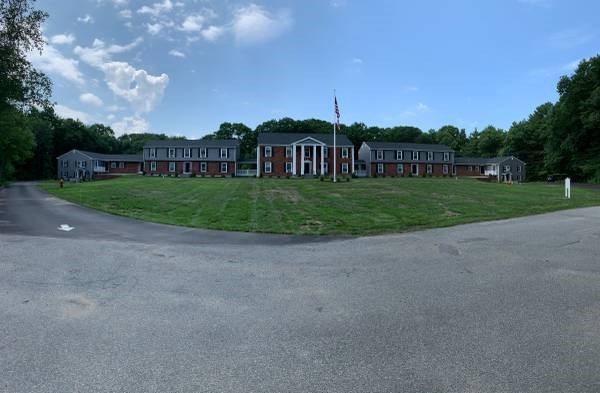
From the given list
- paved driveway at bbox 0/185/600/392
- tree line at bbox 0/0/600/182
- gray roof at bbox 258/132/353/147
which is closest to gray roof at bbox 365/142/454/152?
gray roof at bbox 258/132/353/147

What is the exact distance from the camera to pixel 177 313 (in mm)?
5027

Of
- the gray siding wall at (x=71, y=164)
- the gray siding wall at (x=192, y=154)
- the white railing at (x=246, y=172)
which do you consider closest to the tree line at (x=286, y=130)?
the gray siding wall at (x=71, y=164)

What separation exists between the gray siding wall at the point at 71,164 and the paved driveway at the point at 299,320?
8008 centimetres

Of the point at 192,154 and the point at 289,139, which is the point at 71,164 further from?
the point at 289,139

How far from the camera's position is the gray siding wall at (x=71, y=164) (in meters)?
79.9

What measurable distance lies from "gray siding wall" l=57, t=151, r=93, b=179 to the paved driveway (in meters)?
80.1

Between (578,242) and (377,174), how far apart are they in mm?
60723

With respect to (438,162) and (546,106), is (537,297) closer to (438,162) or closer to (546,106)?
(438,162)

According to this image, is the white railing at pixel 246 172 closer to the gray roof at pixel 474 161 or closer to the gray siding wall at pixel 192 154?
the gray siding wall at pixel 192 154

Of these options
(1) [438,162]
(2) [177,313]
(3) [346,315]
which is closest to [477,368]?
(3) [346,315]

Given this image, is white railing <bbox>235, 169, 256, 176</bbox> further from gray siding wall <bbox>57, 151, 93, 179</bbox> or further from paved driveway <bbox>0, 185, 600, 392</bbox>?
paved driveway <bbox>0, 185, 600, 392</bbox>

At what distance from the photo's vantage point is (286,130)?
338 ft

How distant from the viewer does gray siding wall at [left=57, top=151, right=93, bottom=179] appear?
262 ft

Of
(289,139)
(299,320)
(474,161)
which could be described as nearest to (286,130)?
(289,139)
